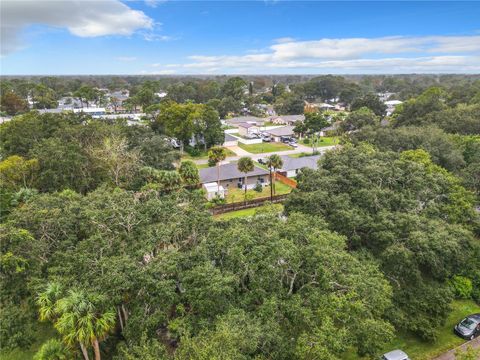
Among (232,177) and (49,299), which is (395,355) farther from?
(232,177)

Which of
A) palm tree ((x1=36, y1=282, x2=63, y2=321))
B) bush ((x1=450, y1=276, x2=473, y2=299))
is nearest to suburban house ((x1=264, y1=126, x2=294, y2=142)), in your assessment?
bush ((x1=450, y1=276, x2=473, y2=299))

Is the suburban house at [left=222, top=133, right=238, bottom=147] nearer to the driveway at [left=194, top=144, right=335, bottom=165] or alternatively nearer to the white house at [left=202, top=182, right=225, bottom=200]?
the driveway at [left=194, top=144, right=335, bottom=165]


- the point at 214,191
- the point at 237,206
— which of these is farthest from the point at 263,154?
the point at 237,206

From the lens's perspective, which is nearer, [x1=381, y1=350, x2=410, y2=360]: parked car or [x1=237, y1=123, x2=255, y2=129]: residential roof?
[x1=381, y1=350, x2=410, y2=360]: parked car

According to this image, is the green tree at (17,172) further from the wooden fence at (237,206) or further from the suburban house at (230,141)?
the suburban house at (230,141)

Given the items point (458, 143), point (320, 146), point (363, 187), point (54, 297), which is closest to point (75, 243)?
point (54, 297)

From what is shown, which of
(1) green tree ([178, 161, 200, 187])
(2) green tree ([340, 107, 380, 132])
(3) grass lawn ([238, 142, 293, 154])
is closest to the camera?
(1) green tree ([178, 161, 200, 187])
